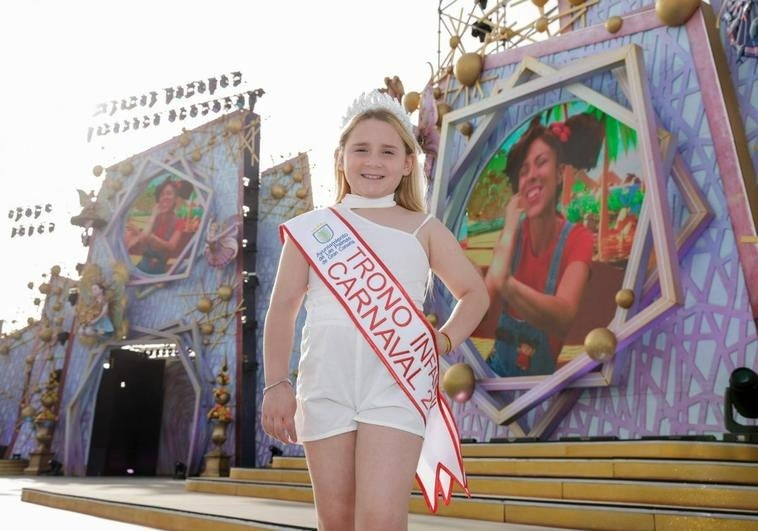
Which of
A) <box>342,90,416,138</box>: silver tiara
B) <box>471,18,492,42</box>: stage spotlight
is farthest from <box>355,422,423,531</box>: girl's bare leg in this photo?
<box>471,18,492,42</box>: stage spotlight

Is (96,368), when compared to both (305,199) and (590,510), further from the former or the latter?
(590,510)

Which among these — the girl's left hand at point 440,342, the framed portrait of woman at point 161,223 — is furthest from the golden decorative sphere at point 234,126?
the girl's left hand at point 440,342

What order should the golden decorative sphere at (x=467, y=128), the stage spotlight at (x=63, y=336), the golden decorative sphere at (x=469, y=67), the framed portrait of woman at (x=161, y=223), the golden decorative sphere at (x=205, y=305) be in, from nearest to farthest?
the golden decorative sphere at (x=467, y=128), the golden decorative sphere at (x=469, y=67), the golden decorative sphere at (x=205, y=305), the framed portrait of woman at (x=161, y=223), the stage spotlight at (x=63, y=336)

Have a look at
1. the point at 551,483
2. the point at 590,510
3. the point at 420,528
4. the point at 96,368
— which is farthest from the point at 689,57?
the point at 96,368

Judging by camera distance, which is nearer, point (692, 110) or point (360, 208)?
point (360, 208)

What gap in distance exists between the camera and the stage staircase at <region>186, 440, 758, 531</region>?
3.97 metres

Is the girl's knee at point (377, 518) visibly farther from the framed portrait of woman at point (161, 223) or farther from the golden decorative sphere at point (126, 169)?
the golden decorative sphere at point (126, 169)

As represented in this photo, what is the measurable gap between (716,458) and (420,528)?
2690mm

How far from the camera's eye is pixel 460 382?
9.12 meters

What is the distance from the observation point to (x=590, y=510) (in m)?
4.16

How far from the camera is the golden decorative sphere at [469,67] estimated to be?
10.7 m

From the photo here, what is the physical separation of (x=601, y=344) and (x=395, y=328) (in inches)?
257

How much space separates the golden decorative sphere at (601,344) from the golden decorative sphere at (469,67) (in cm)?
485

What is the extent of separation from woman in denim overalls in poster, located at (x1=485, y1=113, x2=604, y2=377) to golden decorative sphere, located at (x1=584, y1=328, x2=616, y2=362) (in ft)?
2.37
